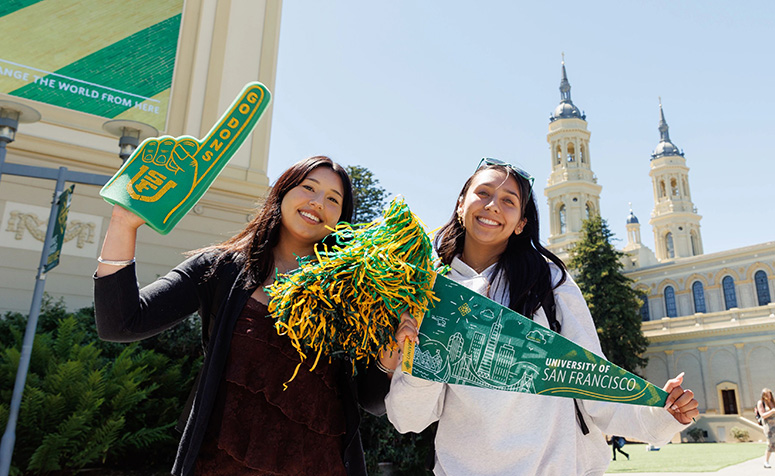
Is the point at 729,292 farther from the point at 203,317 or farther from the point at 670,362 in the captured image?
the point at 203,317

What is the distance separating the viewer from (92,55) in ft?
30.9

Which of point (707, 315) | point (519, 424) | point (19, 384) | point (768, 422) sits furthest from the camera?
point (707, 315)

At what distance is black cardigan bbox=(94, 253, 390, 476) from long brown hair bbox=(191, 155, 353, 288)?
0.19 feet

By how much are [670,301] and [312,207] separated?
4637cm

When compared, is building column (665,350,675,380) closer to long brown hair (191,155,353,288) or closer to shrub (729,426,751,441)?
shrub (729,426,751,441)

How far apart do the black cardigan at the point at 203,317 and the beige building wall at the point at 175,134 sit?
5.32 m

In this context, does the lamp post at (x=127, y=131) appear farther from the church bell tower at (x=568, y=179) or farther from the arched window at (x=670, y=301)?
the church bell tower at (x=568, y=179)

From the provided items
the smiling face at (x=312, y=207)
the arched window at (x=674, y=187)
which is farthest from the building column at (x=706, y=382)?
the smiling face at (x=312, y=207)

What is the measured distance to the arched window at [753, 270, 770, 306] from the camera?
38.5 metres

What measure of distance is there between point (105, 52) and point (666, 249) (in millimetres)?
60312

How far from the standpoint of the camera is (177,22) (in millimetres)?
10539

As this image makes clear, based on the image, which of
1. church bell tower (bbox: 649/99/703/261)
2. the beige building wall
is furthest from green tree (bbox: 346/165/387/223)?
church bell tower (bbox: 649/99/703/261)

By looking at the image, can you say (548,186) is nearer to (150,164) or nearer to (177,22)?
(177,22)

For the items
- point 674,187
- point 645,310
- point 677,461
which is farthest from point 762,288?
point 677,461
